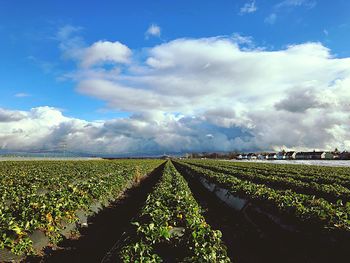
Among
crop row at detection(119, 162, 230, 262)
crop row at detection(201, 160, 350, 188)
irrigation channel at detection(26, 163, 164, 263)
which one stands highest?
crop row at detection(119, 162, 230, 262)

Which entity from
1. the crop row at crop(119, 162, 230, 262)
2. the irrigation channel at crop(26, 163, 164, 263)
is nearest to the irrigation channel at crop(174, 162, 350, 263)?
the crop row at crop(119, 162, 230, 262)

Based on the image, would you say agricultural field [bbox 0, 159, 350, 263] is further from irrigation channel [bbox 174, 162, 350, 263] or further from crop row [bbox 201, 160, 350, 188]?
crop row [bbox 201, 160, 350, 188]

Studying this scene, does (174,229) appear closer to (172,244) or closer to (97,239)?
(172,244)

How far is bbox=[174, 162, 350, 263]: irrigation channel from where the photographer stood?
10.4 m

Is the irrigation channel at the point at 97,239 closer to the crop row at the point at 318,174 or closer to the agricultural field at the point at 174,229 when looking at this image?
the agricultural field at the point at 174,229

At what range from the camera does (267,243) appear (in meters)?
13.5

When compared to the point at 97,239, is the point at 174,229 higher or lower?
higher

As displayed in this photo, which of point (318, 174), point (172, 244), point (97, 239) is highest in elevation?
point (172, 244)

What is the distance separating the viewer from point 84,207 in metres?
17.4

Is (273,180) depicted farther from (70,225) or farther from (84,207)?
(70,225)

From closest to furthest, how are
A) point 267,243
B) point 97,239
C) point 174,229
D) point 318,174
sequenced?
point 174,229 < point 267,243 < point 97,239 < point 318,174

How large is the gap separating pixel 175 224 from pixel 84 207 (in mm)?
8147

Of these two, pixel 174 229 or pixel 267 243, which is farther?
pixel 267 243

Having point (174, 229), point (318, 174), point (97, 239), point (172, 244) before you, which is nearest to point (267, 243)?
point (174, 229)
